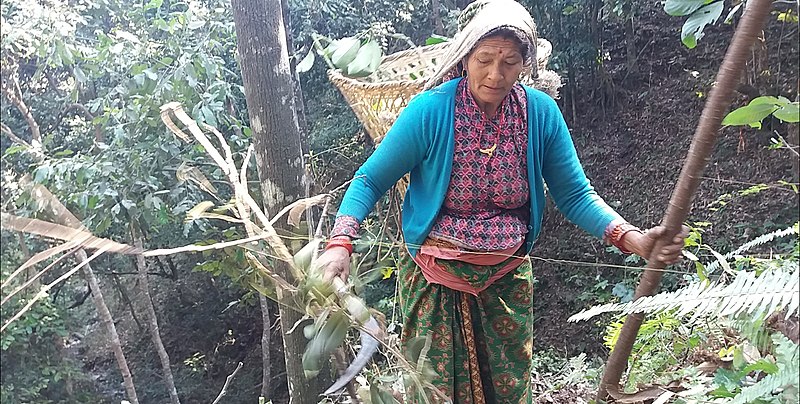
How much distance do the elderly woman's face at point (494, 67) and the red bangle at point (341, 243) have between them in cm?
28

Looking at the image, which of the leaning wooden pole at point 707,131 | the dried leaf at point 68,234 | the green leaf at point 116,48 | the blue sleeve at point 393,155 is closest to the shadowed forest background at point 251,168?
the green leaf at point 116,48

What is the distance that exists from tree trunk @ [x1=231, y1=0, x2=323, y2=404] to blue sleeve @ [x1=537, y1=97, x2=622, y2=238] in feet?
2.24

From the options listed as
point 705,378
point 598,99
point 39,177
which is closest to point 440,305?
point 705,378

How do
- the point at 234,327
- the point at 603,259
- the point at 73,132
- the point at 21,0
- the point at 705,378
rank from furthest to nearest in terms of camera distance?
1. the point at 234,327
2. the point at 603,259
3. the point at 73,132
4. the point at 21,0
5. the point at 705,378

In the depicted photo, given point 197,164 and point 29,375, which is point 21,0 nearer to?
point 197,164

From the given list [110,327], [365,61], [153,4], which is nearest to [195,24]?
[153,4]

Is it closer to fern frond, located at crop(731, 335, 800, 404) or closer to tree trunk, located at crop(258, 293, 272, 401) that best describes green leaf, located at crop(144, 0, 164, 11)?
tree trunk, located at crop(258, 293, 272, 401)

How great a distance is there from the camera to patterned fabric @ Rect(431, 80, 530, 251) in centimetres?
92

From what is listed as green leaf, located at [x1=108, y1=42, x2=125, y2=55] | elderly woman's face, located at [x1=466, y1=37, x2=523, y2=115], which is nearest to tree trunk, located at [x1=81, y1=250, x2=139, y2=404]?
green leaf, located at [x1=108, y1=42, x2=125, y2=55]

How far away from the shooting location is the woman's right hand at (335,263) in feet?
2.55

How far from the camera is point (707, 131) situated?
48cm

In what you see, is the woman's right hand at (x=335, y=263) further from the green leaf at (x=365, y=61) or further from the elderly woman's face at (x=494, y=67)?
the green leaf at (x=365, y=61)

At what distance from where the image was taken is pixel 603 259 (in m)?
2.65

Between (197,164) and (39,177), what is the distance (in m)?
0.55
